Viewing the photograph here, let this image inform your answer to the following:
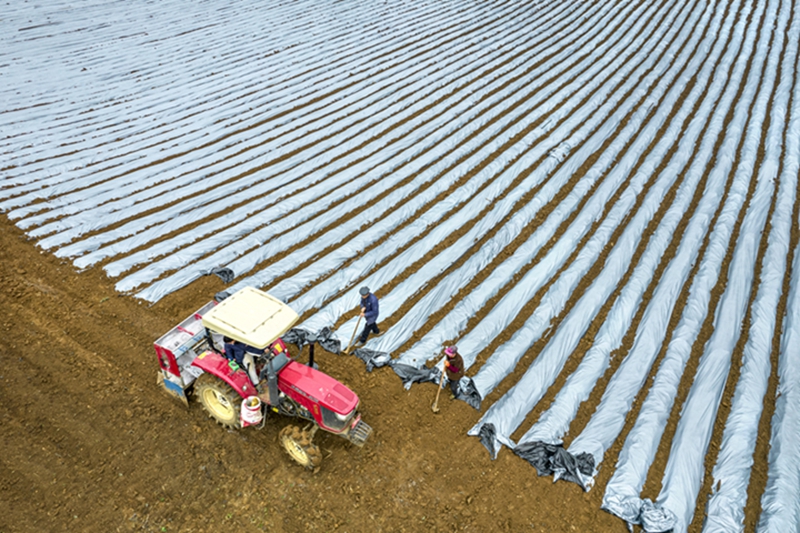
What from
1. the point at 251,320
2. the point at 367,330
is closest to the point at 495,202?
the point at 367,330

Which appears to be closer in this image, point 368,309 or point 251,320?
point 251,320

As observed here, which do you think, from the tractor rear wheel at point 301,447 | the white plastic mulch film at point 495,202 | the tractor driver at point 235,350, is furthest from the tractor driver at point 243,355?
the white plastic mulch film at point 495,202

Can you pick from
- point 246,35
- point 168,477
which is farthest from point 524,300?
point 246,35

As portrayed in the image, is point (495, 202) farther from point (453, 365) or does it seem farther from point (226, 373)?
point (226, 373)

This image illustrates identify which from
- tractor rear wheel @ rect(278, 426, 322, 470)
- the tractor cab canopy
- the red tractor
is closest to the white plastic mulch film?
the red tractor

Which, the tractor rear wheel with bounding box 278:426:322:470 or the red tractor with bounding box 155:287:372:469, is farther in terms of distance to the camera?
the tractor rear wheel with bounding box 278:426:322:470

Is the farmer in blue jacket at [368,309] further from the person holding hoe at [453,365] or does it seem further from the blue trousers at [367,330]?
the person holding hoe at [453,365]

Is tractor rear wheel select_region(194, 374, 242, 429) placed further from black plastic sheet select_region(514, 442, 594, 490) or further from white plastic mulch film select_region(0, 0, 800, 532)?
black plastic sheet select_region(514, 442, 594, 490)
